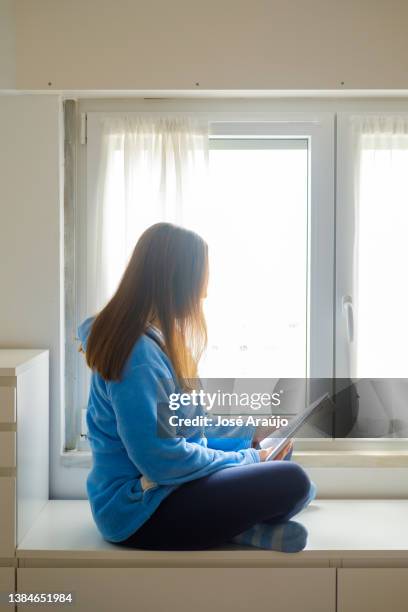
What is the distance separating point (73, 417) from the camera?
8.08 feet

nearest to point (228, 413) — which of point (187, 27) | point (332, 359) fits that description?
point (332, 359)

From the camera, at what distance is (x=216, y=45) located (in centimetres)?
231

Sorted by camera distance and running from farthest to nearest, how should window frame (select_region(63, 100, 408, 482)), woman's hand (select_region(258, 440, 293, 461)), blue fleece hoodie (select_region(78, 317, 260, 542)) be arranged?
window frame (select_region(63, 100, 408, 482)) → woman's hand (select_region(258, 440, 293, 461)) → blue fleece hoodie (select_region(78, 317, 260, 542))

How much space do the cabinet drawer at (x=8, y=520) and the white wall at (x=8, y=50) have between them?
51.7 inches

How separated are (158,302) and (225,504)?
22.9 inches

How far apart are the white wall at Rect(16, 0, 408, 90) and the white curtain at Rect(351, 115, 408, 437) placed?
198mm

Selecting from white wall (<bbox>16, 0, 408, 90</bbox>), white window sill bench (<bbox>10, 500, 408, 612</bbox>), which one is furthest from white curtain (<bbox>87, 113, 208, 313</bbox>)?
white window sill bench (<bbox>10, 500, 408, 612</bbox>)

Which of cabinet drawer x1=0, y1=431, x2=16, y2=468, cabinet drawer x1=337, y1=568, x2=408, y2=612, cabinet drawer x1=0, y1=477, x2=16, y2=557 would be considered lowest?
cabinet drawer x1=337, y1=568, x2=408, y2=612

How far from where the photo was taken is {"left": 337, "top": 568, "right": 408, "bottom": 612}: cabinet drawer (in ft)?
6.32

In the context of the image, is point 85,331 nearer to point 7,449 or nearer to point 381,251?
point 7,449

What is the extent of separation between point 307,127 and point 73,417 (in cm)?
132

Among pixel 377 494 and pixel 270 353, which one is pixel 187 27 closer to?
pixel 270 353

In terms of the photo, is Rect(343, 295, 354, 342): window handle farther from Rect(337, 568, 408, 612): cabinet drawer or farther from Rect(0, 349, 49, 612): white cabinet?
Rect(0, 349, 49, 612): white cabinet

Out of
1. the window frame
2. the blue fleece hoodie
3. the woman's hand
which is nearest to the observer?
the blue fleece hoodie
